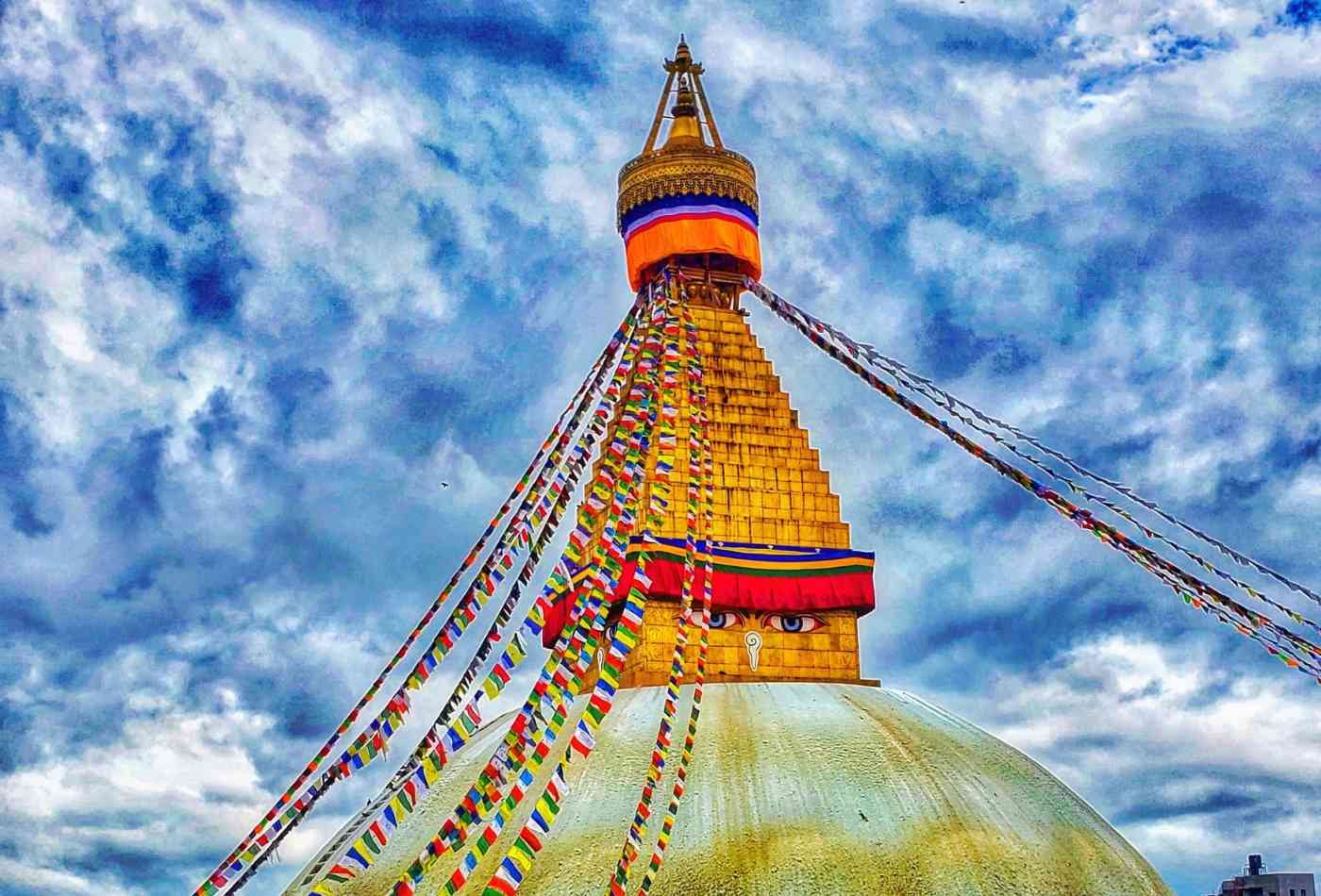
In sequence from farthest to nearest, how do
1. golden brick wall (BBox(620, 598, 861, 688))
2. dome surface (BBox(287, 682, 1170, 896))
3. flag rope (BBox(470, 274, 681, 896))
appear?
golden brick wall (BBox(620, 598, 861, 688)), dome surface (BBox(287, 682, 1170, 896)), flag rope (BBox(470, 274, 681, 896))

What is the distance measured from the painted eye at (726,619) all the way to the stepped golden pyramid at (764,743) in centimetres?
2

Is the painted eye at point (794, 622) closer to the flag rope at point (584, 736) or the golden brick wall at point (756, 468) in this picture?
the golden brick wall at point (756, 468)

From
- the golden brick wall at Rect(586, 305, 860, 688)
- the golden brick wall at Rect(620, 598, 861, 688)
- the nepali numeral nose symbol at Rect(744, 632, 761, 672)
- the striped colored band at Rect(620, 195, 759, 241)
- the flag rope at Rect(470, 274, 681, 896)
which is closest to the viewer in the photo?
the flag rope at Rect(470, 274, 681, 896)

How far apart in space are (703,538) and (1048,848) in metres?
4.02

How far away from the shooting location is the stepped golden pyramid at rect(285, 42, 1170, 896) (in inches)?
364

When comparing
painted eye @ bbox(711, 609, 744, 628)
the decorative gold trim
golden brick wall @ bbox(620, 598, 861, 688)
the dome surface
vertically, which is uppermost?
the decorative gold trim

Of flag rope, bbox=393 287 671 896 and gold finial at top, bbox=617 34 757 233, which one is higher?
gold finial at top, bbox=617 34 757 233

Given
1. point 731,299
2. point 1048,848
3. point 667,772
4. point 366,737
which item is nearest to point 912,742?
point 1048,848

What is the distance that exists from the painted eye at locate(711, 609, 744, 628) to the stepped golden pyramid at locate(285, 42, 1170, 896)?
0.06ft

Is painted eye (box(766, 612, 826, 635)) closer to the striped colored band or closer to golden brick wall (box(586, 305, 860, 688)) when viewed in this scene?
golden brick wall (box(586, 305, 860, 688))

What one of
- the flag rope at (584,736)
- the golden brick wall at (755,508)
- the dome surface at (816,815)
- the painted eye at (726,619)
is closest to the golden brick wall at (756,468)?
the golden brick wall at (755,508)

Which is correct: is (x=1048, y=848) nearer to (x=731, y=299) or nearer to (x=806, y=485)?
(x=806, y=485)

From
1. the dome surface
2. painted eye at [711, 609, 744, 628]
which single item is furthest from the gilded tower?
the dome surface

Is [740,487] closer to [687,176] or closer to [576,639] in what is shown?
[687,176]
